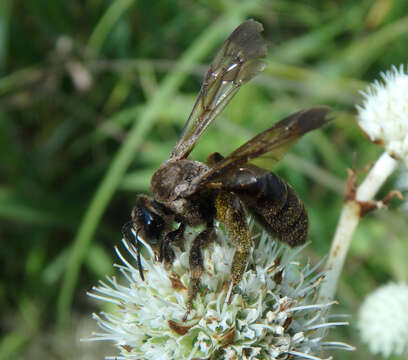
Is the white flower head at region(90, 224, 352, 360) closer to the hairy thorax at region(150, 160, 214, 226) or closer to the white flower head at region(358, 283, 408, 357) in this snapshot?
the hairy thorax at region(150, 160, 214, 226)

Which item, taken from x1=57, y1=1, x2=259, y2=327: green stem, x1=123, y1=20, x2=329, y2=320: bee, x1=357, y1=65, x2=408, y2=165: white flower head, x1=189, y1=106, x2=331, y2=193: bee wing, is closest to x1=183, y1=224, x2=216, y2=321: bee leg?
x1=123, y1=20, x2=329, y2=320: bee

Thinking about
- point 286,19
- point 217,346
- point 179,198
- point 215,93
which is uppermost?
point 286,19

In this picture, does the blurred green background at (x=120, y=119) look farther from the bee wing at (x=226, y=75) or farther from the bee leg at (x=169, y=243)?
the bee leg at (x=169, y=243)

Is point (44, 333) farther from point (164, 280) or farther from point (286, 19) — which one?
point (286, 19)

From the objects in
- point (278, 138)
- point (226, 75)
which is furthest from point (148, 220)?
point (226, 75)

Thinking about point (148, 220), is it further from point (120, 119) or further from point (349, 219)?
point (120, 119)

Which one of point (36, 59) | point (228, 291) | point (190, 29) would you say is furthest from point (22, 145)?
point (228, 291)

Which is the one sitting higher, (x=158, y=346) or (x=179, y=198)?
(x=179, y=198)
